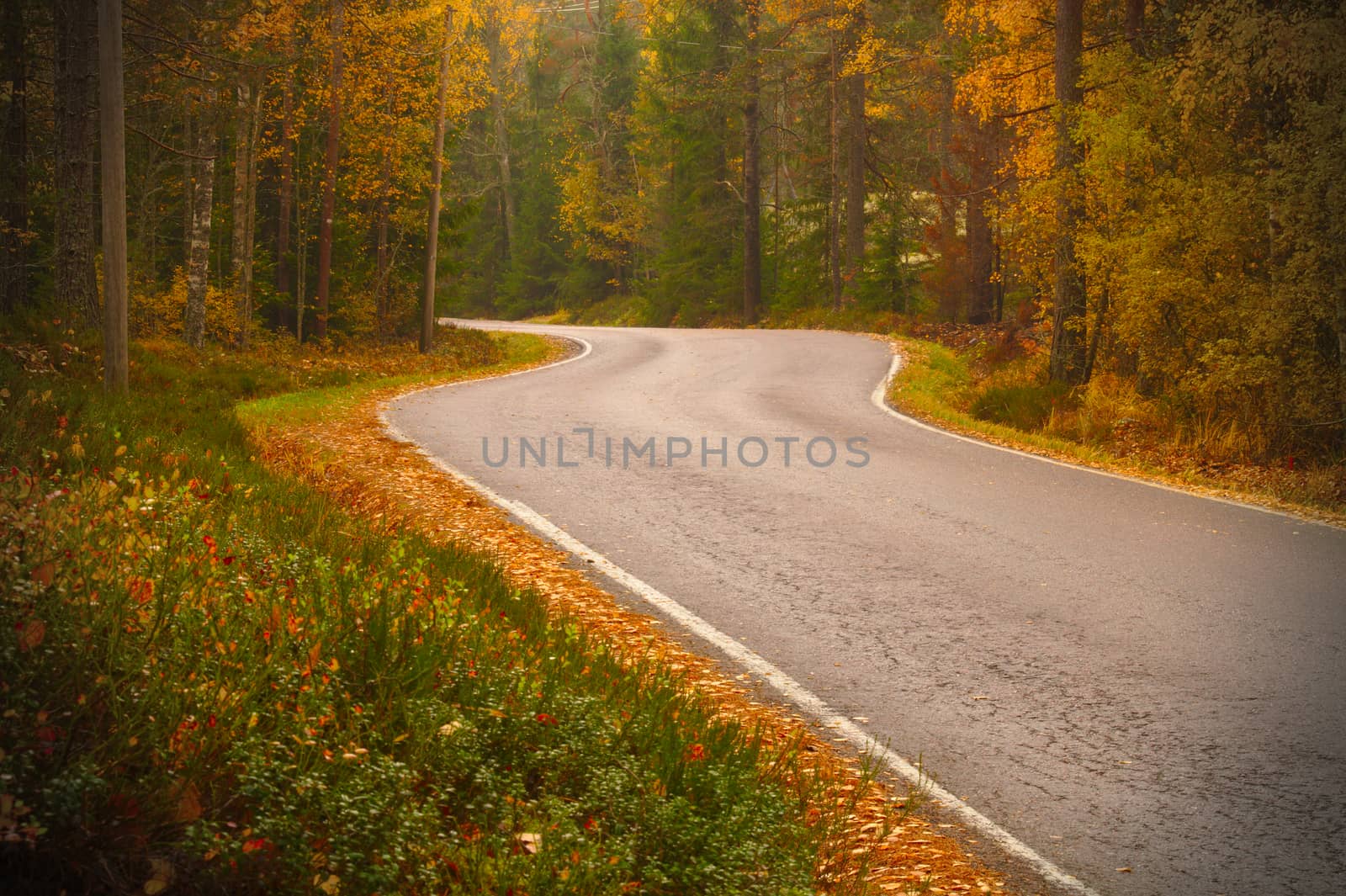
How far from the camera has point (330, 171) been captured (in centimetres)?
2691

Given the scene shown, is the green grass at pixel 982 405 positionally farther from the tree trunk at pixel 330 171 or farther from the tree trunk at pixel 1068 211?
the tree trunk at pixel 330 171

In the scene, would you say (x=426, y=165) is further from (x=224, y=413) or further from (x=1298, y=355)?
(x=1298, y=355)

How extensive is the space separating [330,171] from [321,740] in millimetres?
25459

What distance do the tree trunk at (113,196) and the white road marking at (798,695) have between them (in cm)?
498

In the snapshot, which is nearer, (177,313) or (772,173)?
(177,313)

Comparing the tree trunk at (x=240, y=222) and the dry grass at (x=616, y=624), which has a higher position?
the tree trunk at (x=240, y=222)

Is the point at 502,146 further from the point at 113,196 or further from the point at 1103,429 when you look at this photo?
the point at 1103,429

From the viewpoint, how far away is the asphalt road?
474cm

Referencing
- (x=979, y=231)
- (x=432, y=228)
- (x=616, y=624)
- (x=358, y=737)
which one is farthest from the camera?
(x=979, y=231)

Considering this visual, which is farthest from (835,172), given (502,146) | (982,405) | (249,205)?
(502,146)

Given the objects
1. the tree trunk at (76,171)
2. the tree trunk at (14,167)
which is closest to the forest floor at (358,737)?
the tree trunk at (76,171)

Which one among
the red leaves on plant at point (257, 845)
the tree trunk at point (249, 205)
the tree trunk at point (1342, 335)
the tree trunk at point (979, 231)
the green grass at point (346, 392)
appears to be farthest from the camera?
the tree trunk at point (979, 231)

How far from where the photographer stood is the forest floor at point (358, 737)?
311 centimetres

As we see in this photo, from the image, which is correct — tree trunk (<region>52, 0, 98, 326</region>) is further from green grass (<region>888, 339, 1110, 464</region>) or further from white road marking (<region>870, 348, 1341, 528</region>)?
green grass (<region>888, 339, 1110, 464</region>)
